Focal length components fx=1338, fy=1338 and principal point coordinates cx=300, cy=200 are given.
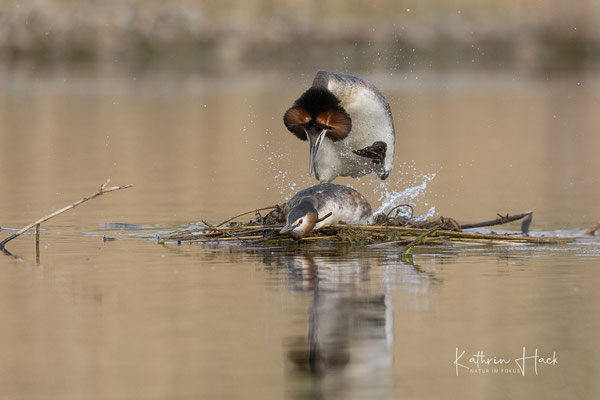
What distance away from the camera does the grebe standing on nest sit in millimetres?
10461

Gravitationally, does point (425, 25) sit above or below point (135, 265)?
above

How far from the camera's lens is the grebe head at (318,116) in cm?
1105

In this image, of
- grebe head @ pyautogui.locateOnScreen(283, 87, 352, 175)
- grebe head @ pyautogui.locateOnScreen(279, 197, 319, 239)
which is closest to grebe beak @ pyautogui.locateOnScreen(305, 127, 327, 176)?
grebe head @ pyautogui.locateOnScreen(283, 87, 352, 175)

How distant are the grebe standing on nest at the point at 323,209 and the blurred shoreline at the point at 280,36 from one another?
142 ft

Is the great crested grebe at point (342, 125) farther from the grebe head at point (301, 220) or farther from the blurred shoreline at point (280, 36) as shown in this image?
the blurred shoreline at point (280, 36)

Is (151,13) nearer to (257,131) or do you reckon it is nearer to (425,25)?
(425,25)

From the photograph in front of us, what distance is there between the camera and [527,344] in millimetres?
7023

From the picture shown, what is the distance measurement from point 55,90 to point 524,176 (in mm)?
23978

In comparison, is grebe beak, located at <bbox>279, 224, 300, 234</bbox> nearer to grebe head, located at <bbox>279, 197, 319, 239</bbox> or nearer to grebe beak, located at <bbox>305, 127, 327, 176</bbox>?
grebe head, located at <bbox>279, 197, 319, 239</bbox>

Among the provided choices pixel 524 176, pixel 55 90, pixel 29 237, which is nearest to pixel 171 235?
pixel 29 237

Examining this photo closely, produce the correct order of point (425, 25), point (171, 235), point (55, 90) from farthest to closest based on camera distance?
point (425, 25)
point (55, 90)
point (171, 235)

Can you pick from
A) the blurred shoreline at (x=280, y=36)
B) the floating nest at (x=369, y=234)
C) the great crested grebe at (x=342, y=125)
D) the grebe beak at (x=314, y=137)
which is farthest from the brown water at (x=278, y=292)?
the blurred shoreline at (x=280, y=36)

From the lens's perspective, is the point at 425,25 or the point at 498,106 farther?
the point at 425,25
